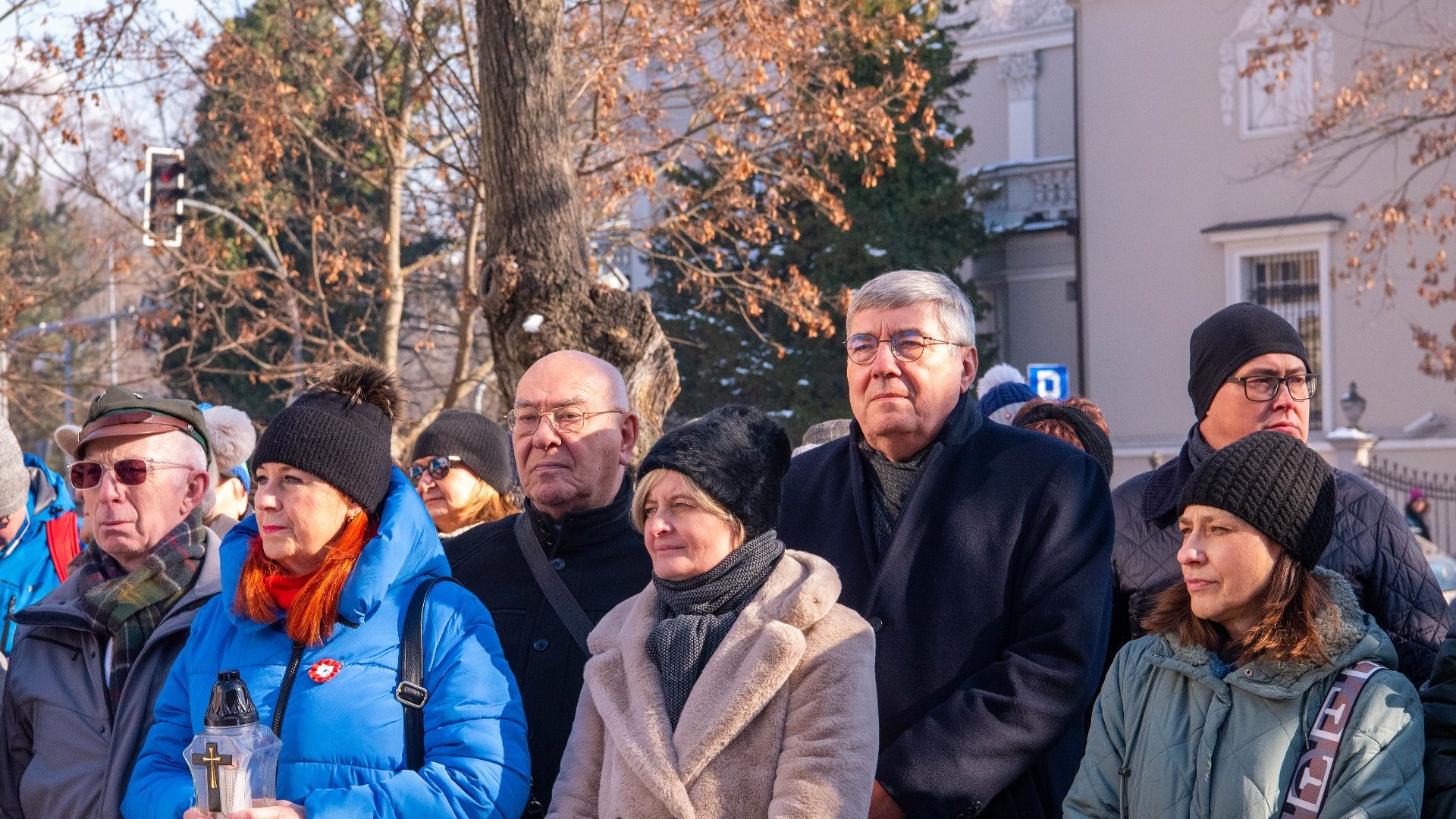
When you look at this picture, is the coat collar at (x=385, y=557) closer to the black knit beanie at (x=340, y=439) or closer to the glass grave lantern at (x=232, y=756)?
the black knit beanie at (x=340, y=439)

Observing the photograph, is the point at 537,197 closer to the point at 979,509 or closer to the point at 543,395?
the point at 543,395

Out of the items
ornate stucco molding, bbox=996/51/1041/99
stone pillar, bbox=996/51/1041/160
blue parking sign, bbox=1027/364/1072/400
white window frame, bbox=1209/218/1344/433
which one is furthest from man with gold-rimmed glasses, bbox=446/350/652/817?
ornate stucco molding, bbox=996/51/1041/99

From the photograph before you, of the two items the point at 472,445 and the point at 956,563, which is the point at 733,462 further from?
the point at 472,445

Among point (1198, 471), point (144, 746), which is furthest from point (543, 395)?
point (1198, 471)

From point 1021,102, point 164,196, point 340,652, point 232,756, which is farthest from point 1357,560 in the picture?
point 1021,102

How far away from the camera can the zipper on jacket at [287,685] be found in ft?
11.7

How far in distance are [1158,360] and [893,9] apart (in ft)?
31.2

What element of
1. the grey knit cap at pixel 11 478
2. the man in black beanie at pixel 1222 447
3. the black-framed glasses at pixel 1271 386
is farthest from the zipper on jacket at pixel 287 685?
the black-framed glasses at pixel 1271 386

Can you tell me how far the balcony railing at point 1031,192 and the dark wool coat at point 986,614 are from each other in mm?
27405

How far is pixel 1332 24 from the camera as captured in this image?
26.9m

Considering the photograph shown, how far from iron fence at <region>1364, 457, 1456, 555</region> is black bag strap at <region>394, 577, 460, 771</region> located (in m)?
22.6

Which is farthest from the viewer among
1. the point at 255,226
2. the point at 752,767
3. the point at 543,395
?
the point at 255,226

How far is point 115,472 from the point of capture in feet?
14.5

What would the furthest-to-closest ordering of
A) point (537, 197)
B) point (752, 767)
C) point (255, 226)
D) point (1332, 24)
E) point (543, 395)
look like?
point (1332, 24) → point (255, 226) → point (537, 197) → point (543, 395) → point (752, 767)
